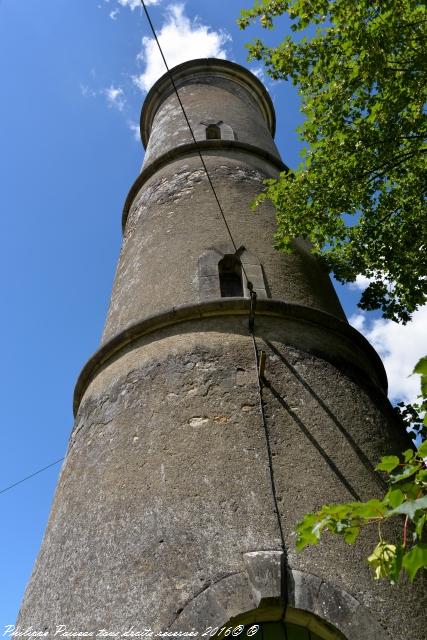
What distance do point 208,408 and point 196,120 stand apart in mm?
5608

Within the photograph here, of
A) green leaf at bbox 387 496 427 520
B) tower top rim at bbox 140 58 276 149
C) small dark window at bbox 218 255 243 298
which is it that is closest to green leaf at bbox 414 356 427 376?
green leaf at bbox 387 496 427 520

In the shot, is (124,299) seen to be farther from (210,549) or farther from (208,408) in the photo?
(210,549)

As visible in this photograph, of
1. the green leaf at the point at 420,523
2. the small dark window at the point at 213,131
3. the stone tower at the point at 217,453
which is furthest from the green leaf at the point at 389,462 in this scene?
the small dark window at the point at 213,131

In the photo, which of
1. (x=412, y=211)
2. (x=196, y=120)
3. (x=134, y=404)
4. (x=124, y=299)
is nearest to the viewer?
(x=134, y=404)

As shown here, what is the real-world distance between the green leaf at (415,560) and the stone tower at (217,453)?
152cm

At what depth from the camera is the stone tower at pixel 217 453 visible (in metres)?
3.17

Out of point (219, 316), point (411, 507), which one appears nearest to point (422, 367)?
point (411, 507)

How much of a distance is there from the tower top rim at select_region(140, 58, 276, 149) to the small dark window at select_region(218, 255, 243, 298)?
567 cm

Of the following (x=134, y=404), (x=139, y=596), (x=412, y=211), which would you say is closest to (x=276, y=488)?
(x=139, y=596)

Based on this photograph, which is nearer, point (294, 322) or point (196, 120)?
point (294, 322)

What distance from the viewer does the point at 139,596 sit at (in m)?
3.21

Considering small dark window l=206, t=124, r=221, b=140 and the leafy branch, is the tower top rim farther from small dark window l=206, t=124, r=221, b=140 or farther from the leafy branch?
the leafy branch

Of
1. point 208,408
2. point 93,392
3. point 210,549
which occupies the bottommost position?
point 210,549

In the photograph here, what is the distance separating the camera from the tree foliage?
17.4 feet
